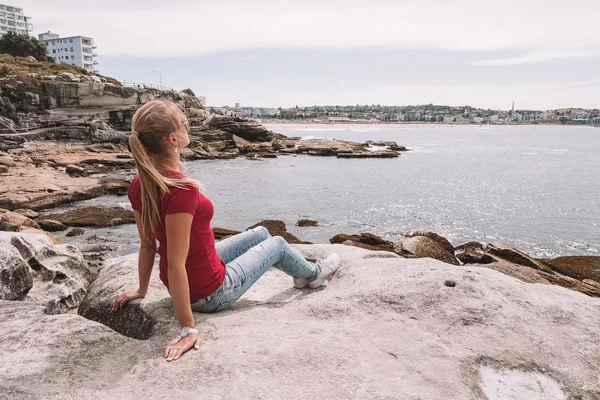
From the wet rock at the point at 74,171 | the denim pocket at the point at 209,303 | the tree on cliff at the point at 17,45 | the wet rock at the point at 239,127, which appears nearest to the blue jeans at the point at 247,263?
the denim pocket at the point at 209,303

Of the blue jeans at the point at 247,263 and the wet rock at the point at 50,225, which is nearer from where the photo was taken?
the blue jeans at the point at 247,263

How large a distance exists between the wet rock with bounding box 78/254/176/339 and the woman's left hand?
1.84 ft

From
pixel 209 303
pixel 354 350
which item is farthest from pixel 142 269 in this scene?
pixel 354 350

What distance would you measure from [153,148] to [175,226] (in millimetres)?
751

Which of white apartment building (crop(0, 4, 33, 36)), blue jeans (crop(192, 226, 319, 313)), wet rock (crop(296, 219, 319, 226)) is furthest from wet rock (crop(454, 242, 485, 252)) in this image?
white apartment building (crop(0, 4, 33, 36))

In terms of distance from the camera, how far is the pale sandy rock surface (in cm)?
312

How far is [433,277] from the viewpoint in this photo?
482cm

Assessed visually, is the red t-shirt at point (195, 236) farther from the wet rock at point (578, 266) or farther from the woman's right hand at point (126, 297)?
the wet rock at point (578, 266)

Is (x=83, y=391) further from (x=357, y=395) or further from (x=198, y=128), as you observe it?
(x=198, y=128)

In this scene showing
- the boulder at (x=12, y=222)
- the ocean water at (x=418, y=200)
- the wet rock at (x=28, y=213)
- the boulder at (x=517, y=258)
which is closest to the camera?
the boulder at (x=517, y=258)

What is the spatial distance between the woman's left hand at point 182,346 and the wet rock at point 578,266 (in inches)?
577

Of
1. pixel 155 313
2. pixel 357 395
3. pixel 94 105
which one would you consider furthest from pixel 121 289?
pixel 94 105

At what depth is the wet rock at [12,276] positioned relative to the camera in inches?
221

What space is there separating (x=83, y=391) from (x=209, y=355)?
94 centimetres
